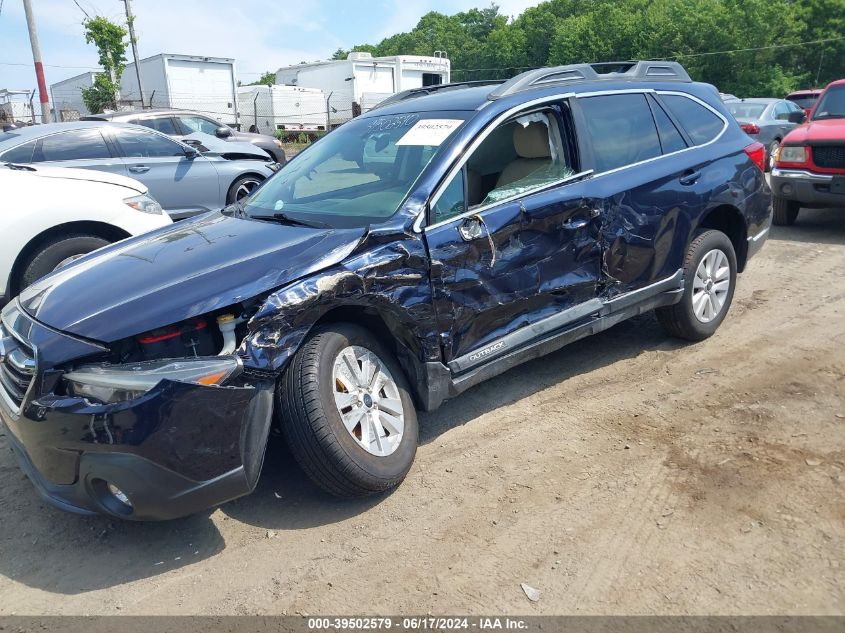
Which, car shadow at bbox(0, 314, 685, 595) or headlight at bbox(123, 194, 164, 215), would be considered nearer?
car shadow at bbox(0, 314, 685, 595)

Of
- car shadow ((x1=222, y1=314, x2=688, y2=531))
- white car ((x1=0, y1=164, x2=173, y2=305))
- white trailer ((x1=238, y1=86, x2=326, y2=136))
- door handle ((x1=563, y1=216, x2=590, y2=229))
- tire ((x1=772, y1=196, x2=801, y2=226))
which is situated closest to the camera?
car shadow ((x1=222, y1=314, x2=688, y2=531))

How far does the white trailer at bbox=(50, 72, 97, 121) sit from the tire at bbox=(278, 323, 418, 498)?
93.1 ft

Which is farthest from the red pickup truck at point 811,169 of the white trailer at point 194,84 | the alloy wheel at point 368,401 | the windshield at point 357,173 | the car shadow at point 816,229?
the white trailer at point 194,84

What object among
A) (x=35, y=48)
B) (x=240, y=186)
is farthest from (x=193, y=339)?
(x=35, y=48)

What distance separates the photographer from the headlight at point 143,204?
19.4 ft

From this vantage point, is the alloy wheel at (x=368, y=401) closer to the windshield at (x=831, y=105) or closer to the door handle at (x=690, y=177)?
the door handle at (x=690, y=177)

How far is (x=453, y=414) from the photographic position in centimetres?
403

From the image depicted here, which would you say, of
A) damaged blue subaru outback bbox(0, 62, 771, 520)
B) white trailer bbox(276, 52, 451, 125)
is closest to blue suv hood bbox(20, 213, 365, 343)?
damaged blue subaru outback bbox(0, 62, 771, 520)

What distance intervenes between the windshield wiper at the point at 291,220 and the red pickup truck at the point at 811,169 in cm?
690

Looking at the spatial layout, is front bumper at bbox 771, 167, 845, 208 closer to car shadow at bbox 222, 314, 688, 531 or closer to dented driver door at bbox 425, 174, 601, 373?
car shadow at bbox 222, 314, 688, 531

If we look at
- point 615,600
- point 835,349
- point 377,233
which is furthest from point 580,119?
point 615,600

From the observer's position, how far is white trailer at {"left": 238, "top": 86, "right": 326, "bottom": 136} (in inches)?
1072

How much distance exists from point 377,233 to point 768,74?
117 feet

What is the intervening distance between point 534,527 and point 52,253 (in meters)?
4.56
